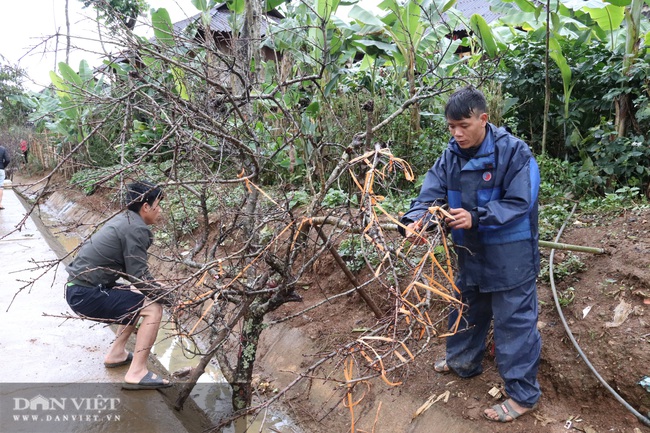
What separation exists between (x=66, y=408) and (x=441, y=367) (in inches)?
97.6

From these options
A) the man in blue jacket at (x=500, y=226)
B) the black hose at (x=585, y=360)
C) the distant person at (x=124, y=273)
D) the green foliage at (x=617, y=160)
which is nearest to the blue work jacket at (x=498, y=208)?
the man in blue jacket at (x=500, y=226)

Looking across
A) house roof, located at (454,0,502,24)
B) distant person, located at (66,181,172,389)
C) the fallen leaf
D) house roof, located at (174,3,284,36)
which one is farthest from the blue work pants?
house roof, located at (454,0,502,24)

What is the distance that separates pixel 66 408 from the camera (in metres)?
3.01

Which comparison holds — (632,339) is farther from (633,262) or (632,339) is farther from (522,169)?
(522,169)

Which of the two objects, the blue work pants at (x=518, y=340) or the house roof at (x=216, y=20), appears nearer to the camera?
the blue work pants at (x=518, y=340)

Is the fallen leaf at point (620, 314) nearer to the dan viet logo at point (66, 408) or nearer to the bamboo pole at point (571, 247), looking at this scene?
the bamboo pole at point (571, 247)

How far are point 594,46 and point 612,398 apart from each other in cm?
396

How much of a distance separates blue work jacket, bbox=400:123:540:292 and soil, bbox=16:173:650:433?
28.2 inches

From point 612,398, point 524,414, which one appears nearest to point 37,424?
point 524,414

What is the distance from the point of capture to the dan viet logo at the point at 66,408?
2.89 m

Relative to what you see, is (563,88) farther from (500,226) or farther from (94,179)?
(94,179)

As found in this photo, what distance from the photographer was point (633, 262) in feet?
10.2

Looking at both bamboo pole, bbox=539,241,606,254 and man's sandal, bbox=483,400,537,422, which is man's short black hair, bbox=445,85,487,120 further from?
man's sandal, bbox=483,400,537,422

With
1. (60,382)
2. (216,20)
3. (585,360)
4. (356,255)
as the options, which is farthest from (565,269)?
(216,20)
